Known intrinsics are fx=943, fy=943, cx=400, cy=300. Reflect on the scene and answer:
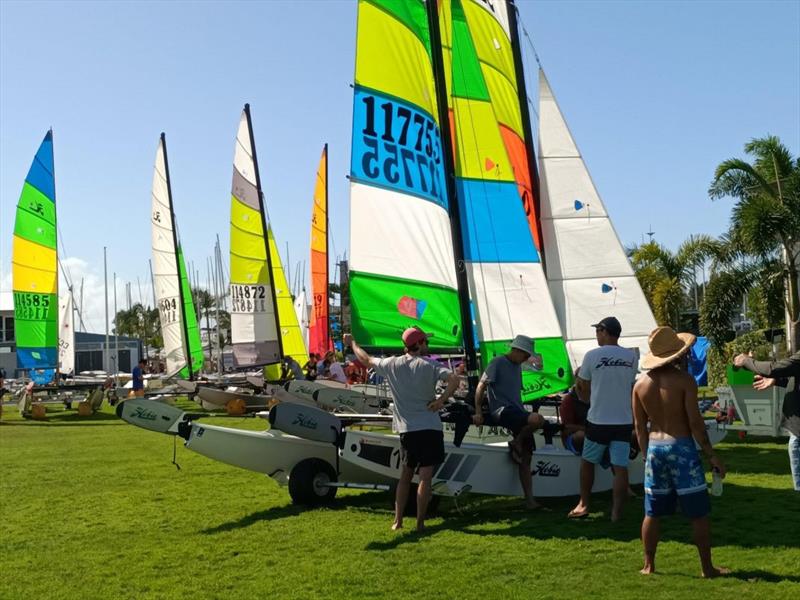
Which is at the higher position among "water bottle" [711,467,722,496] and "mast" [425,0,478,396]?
"mast" [425,0,478,396]

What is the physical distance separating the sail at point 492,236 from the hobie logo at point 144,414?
11.7 ft

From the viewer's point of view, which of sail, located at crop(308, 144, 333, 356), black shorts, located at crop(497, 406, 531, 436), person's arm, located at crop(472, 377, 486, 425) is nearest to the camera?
person's arm, located at crop(472, 377, 486, 425)

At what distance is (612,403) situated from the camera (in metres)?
7.53

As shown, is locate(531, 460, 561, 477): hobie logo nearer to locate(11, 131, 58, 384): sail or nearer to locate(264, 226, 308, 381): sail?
locate(264, 226, 308, 381): sail

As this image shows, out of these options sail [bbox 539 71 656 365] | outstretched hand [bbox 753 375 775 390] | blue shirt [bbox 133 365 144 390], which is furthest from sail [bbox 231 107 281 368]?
outstretched hand [bbox 753 375 775 390]

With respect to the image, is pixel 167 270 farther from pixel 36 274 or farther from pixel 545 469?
pixel 545 469

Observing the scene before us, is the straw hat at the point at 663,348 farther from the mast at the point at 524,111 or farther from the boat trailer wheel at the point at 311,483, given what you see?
the mast at the point at 524,111

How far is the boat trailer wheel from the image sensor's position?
8.67 meters

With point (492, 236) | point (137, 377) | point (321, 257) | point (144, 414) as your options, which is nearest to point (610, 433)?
point (492, 236)

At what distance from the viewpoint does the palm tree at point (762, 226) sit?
780 inches

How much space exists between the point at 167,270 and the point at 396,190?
20.3 meters

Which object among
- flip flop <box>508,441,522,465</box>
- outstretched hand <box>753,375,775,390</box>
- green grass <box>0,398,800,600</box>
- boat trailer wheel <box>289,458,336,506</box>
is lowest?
green grass <box>0,398,800,600</box>

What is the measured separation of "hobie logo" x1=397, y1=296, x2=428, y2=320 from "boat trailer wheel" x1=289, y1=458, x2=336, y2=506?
6.78 feet

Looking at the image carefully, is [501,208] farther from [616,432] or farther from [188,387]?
[188,387]
